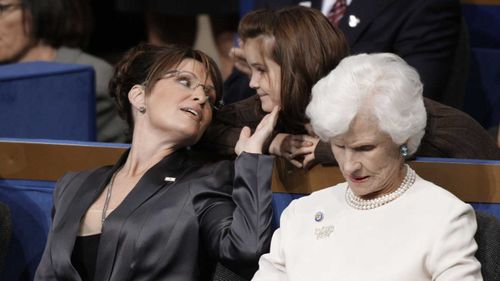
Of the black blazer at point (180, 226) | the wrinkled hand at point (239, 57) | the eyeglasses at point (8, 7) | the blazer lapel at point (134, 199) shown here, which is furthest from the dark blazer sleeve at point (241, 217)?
the eyeglasses at point (8, 7)

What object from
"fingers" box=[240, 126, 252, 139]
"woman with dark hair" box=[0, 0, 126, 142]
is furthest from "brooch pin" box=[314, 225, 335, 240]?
"woman with dark hair" box=[0, 0, 126, 142]

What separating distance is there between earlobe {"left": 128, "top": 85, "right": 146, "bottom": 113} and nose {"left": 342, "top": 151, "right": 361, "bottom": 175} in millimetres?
783

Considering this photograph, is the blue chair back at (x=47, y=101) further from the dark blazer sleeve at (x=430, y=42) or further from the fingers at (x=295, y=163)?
the fingers at (x=295, y=163)

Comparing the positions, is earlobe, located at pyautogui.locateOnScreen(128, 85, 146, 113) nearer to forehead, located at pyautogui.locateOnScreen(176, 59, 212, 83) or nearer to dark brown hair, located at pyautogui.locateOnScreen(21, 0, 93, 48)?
forehead, located at pyautogui.locateOnScreen(176, 59, 212, 83)

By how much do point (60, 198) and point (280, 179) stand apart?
0.59 metres

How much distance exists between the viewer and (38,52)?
15.1 feet

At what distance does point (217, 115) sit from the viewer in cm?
330

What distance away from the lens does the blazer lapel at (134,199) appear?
9.50 ft

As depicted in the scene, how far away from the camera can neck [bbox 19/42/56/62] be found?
461 cm

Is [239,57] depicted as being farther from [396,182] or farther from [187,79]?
[396,182]

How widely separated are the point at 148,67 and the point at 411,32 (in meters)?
0.98

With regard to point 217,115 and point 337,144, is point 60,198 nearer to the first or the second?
point 217,115

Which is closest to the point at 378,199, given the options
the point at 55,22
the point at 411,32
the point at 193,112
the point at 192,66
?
the point at 193,112

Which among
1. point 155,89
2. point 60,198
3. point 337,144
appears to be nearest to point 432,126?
point 337,144
